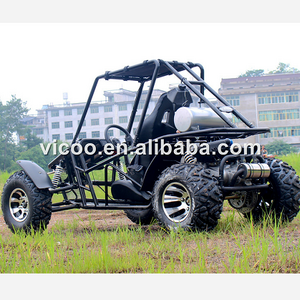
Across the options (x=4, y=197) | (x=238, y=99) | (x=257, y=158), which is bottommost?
(x=4, y=197)

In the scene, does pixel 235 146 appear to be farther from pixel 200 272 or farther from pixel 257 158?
pixel 200 272

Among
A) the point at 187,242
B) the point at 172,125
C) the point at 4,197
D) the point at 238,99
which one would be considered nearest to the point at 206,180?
the point at 187,242

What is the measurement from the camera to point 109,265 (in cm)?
318

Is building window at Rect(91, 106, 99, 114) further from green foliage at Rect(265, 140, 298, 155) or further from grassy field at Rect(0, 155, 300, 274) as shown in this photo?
grassy field at Rect(0, 155, 300, 274)

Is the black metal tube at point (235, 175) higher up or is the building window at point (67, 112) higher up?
the building window at point (67, 112)

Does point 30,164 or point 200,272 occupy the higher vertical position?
point 30,164

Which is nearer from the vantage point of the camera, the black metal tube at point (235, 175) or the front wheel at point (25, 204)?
the black metal tube at point (235, 175)

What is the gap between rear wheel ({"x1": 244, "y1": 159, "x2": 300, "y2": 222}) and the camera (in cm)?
471

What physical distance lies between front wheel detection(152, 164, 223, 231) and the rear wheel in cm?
83

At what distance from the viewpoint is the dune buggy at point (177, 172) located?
14.2 feet

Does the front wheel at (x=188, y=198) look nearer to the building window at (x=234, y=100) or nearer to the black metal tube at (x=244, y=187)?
the black metal tube at (x=244, y=187)

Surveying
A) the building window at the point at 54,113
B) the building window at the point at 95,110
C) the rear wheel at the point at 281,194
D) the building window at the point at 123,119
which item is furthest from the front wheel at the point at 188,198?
the building window at the point at 54,113

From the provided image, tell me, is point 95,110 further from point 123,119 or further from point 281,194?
point 281,194

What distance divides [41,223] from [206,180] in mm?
2329
